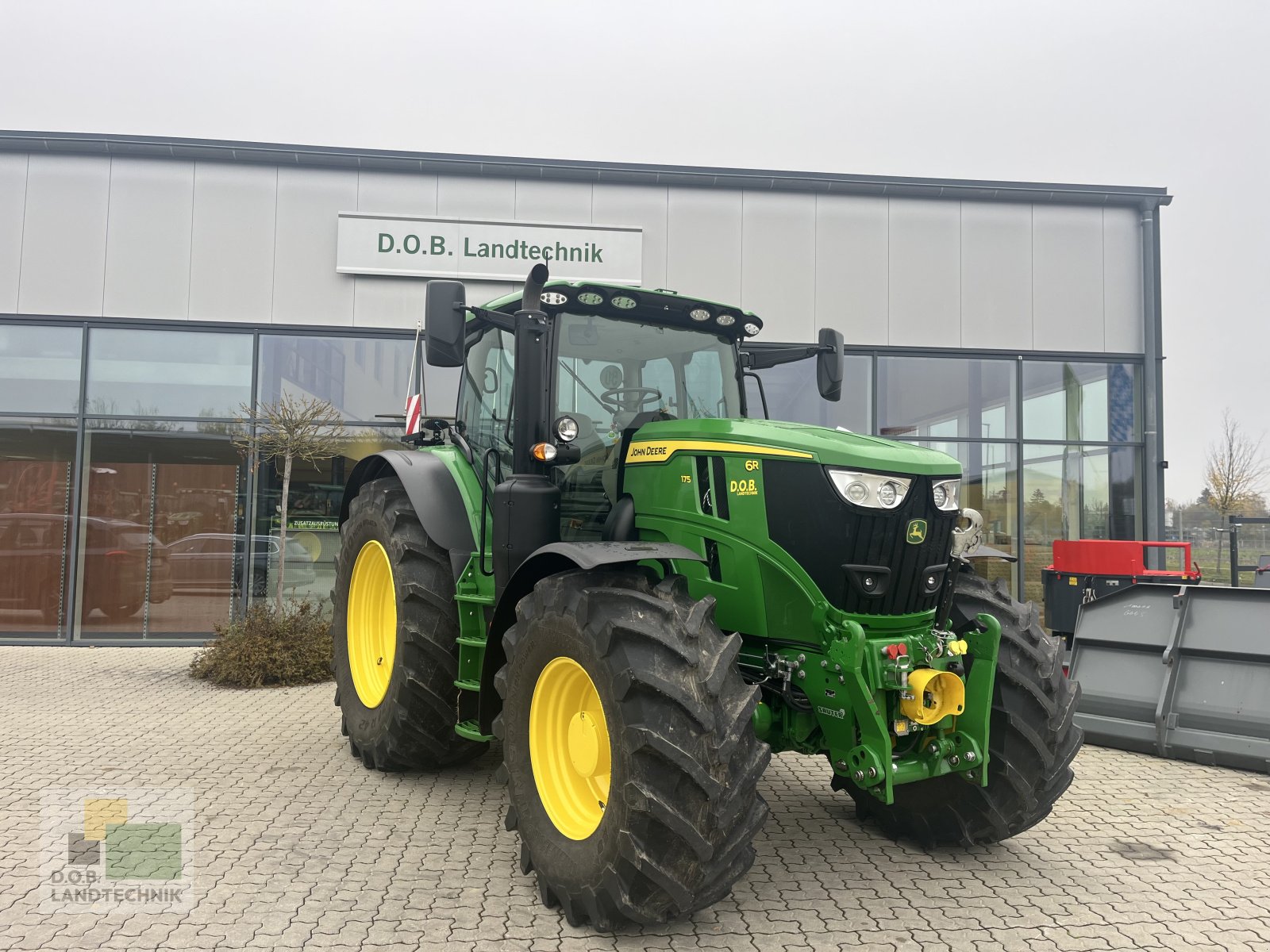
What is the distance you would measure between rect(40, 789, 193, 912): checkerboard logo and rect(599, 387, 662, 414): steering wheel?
283cm

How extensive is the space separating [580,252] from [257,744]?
6.54m

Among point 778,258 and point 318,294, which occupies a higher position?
point 778,258

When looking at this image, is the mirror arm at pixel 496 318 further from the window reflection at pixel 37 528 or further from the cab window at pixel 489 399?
the window reflection at pixel 37 528

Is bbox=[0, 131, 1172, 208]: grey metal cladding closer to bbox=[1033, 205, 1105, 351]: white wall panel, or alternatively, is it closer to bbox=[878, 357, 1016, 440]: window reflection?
bbox=[1033, 205, 1105, 351]: white wall panel

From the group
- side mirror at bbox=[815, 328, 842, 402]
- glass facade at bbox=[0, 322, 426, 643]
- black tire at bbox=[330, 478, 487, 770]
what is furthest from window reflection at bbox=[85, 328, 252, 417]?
side mirror at bbox=[815, 328, 842, 402]

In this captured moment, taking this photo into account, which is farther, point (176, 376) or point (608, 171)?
point (608, 171)

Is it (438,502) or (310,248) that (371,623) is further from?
(310,248)

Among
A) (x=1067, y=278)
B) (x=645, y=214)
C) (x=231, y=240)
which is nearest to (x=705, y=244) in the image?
(x=645, y=214)

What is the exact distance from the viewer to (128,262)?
Result: 9.84 metres

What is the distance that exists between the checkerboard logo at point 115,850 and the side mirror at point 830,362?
393cm

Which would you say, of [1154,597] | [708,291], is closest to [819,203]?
[708,291]

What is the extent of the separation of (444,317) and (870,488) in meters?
2.06

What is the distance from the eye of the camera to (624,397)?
14.9 feet

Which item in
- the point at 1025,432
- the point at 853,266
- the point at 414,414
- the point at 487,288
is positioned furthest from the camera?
the point at 1025,432
